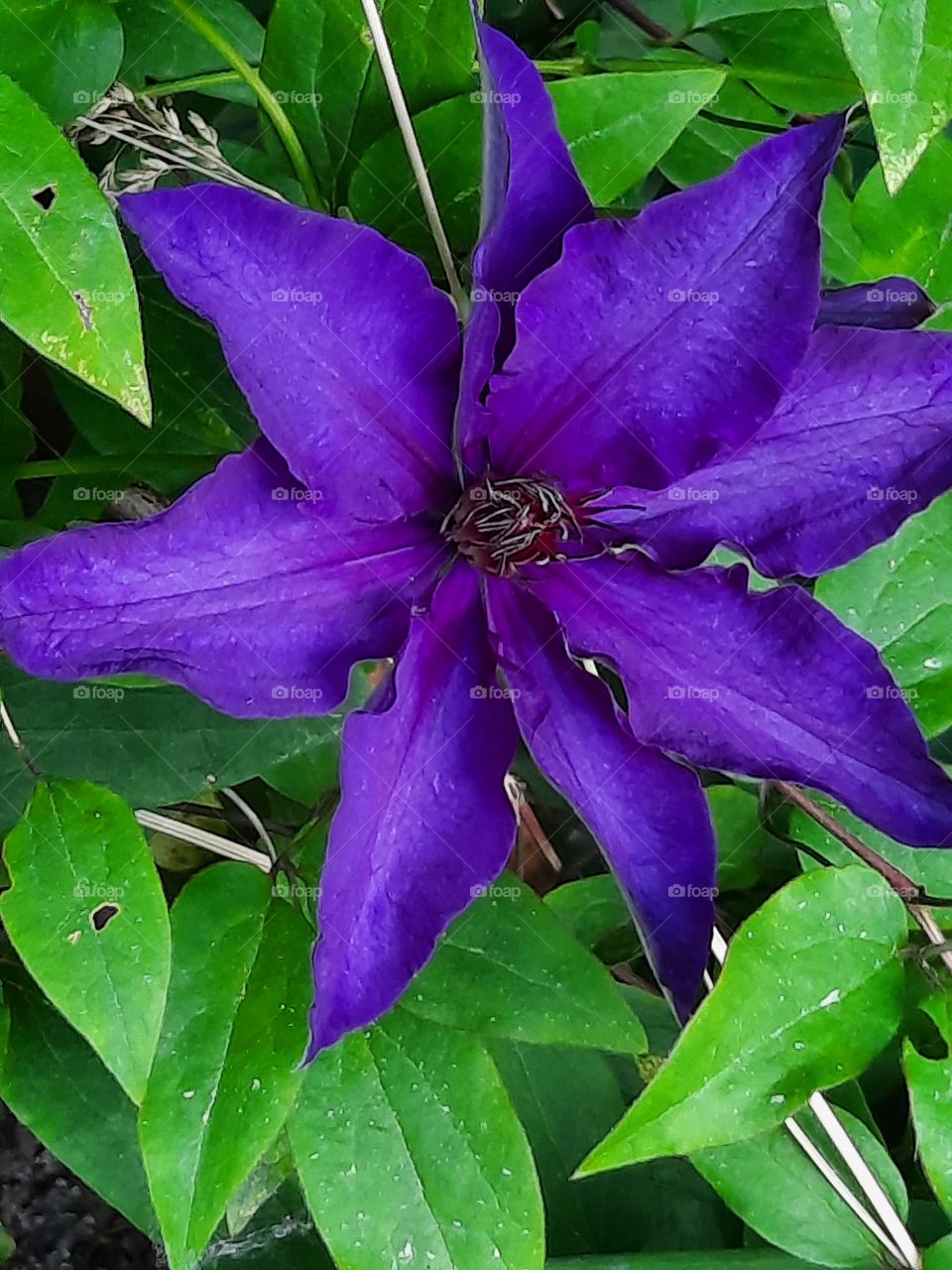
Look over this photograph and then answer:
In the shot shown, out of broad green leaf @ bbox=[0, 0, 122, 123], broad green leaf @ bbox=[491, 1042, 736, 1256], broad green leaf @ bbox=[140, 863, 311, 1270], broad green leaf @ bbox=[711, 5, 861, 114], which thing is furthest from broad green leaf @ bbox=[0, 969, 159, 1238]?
broad green leaf @ bbox=[711, 5, 861, 114]

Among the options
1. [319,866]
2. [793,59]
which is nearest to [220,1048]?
[319,866]

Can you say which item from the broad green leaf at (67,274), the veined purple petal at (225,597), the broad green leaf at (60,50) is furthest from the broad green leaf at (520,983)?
the broad green leaf at (60,50)

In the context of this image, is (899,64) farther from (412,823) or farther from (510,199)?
(412,823)

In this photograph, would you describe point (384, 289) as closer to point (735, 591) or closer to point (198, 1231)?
point (735, 591)

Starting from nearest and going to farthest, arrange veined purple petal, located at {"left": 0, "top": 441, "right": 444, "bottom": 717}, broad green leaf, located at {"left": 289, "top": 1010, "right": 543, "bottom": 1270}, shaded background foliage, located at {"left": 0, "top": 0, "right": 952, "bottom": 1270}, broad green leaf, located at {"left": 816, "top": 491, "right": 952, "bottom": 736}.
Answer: veined purple petal, located at {"left": 0, "top": 441, "right": 444, "bottom": 717}
shaded background foliage, located at {"left": 0, "top": 0, "right": 952, "bottom": 1270}
broad green leaf, located at {"left": 289, "top": 1010, "right": 543, "bottom": 1270}
broad green leaf, located at {"left": 816, "top": 491, "right": 952, "bottom": 736}

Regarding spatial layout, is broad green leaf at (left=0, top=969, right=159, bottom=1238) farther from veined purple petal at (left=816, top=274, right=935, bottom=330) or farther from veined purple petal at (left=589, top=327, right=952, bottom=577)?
veined purple petal at (left=816, top=274, right=935, bottom=330)

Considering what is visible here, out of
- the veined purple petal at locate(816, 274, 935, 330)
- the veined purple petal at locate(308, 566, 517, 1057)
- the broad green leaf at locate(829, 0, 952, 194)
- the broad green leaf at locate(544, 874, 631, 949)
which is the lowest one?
the broad green leaf at locate(544, 874, 631, 949)
